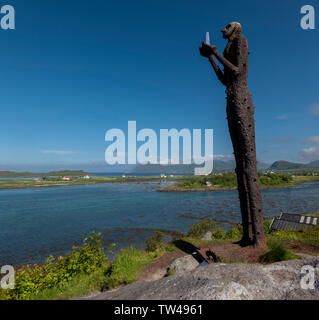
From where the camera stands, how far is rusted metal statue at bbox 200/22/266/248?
6.08 metres

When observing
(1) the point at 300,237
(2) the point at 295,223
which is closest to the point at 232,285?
(1) the point at 300,237

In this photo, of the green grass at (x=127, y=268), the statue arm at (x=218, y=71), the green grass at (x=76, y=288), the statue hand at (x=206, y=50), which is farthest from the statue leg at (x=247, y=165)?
the green grass at (x=76, y=288)

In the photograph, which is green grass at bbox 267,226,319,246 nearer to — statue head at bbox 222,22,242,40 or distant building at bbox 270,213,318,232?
statue head at bbox 222,22,242,40

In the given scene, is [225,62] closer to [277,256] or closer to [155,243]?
[277,256]

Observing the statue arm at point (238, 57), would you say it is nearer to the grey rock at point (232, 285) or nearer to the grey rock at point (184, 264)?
the grey rock at point (232, 285)

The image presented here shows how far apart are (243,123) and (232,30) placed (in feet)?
10.3

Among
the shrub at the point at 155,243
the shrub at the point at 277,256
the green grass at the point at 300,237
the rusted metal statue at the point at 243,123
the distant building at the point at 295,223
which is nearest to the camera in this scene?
the shrub at the point at 277,256

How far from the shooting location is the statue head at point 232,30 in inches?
248

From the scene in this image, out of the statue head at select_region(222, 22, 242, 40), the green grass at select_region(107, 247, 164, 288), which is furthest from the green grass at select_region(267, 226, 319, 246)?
the statue head at select_region(222, 22, 242, 40)

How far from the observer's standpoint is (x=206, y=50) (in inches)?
247

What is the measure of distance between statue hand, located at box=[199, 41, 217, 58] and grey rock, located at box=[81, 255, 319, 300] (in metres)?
6.26
